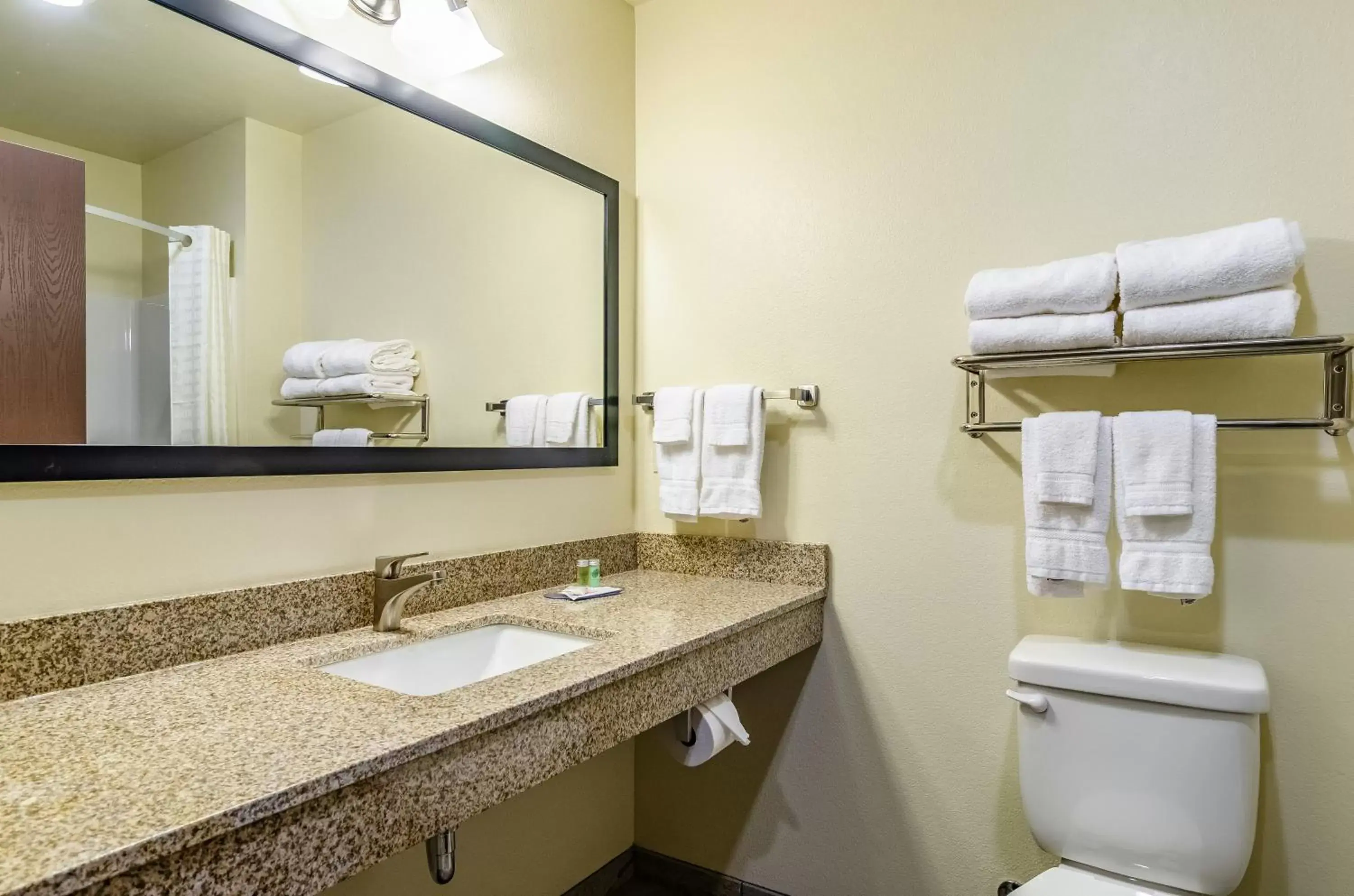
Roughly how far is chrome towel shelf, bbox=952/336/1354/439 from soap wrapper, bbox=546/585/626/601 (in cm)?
91

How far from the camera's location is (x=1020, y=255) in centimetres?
163

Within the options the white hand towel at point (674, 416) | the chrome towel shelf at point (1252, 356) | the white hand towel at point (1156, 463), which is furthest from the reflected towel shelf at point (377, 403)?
the white hand towel at point (1156, 463)

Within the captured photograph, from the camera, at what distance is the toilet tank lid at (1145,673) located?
128 cm

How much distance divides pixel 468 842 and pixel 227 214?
1.31 m

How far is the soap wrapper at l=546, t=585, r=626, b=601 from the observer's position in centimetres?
174

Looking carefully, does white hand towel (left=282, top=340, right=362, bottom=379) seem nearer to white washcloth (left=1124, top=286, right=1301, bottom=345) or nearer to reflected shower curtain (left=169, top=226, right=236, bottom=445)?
reflected shower curtain (left=169, top=226, right=236, bottom=445)

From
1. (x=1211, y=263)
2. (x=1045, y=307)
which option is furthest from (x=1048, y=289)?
(x=1211, y=263)

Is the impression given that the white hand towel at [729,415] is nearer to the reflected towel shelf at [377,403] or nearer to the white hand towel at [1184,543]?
the reflected towel shelf at [377,403]

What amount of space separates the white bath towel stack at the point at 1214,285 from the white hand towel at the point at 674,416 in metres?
0.95

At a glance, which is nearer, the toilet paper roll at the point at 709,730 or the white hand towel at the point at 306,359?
the white hand towel at the point at 306,359

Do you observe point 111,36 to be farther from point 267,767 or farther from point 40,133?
point 267,767

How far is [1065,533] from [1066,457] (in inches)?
5.5

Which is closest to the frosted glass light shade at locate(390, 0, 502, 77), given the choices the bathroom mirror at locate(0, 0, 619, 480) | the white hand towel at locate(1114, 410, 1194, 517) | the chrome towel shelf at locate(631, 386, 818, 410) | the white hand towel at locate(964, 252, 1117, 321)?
the bathroom mirror at locate(0, 0, 619, 480)

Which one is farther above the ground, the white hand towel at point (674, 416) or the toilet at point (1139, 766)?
the white hand towel at point (674, 416)
